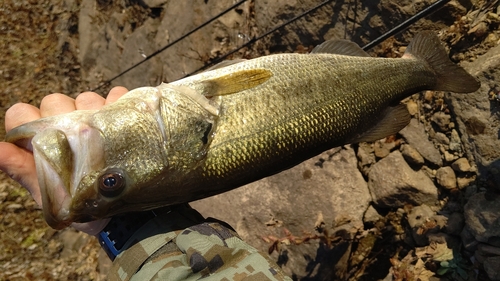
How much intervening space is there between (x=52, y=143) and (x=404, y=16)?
3268 mm

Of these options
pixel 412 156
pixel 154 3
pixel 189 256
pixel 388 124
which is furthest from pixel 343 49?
pixel 154 3

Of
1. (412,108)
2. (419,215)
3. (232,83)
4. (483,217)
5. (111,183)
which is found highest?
(232,83)

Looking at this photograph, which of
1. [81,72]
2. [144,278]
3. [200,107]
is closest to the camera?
[144,278]

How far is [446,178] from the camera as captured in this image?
11.6 feet

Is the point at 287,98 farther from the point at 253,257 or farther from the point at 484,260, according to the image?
the point at 484,260

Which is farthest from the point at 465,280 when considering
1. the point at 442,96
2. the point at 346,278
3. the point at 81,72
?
the point at 81,72

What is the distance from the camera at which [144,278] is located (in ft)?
7.18

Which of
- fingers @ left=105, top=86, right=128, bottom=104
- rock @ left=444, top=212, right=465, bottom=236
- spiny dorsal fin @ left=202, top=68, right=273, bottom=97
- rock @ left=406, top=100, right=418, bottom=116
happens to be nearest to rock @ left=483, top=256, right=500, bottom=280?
rock @ left=444, top=212, right=465, bottom=236

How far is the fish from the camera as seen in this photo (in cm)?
206

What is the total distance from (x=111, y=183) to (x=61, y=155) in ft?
0.93

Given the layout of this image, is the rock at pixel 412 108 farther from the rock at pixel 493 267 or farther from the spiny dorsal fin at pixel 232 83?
the spiny dorsal fin at pixel 232 83

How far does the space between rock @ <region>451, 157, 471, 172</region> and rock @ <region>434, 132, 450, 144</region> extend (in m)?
0.21

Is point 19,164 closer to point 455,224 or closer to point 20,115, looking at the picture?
point 20,115

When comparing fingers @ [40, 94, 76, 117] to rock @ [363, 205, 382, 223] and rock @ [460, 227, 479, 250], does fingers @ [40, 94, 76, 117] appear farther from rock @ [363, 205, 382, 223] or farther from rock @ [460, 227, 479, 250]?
rock @ [460, 227, 479, 250]
